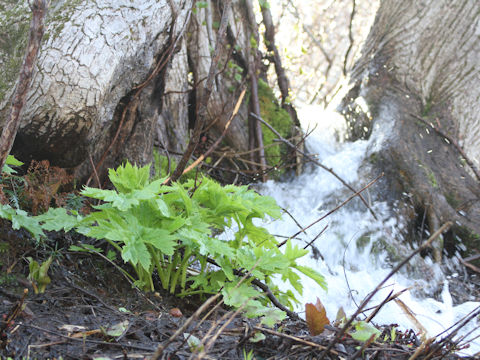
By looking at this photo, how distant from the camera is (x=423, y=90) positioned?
573cm

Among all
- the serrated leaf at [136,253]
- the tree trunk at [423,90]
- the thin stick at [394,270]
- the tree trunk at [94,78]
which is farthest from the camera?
the tree trunk at [423,90]

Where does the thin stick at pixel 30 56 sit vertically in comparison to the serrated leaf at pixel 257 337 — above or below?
above

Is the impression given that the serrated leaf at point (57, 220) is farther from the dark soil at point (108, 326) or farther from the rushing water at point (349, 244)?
the rushing water at point (349, 244)

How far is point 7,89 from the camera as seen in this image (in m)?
2.44

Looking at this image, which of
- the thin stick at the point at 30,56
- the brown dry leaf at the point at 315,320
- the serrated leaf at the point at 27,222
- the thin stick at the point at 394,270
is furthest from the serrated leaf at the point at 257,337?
the thin stick at the point at 30,56

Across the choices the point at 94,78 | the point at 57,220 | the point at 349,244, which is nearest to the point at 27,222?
the point at 57,220

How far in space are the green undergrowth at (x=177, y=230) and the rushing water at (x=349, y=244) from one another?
717 millimetres

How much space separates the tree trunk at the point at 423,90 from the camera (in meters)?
5.01

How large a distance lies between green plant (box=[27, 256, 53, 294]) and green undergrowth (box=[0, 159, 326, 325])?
0.15 meters

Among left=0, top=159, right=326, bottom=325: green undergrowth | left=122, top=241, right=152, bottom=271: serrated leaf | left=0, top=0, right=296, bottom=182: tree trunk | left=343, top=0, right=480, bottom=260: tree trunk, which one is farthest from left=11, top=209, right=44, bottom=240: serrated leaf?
left=343, top=0, right=480, bottom=260: tree trunk

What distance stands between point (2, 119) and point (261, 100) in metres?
3.65

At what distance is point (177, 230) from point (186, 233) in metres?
0.06

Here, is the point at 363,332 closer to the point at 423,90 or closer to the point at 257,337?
the point at 257,337

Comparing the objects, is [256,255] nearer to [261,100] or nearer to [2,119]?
[2,119]
